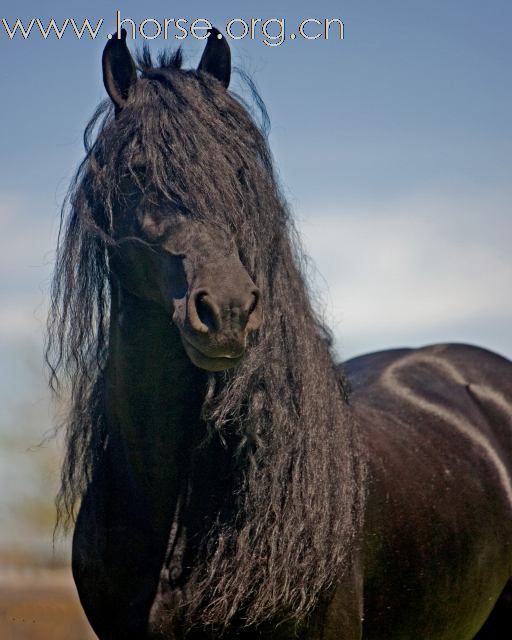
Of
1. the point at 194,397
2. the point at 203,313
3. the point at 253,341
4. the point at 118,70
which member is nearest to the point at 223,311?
the point at 203,313

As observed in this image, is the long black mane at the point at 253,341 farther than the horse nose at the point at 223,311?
Yes

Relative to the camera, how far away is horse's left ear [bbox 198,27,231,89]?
11.3 feet

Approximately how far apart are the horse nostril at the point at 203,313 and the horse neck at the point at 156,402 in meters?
0.40

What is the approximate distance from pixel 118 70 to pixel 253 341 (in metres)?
1.07

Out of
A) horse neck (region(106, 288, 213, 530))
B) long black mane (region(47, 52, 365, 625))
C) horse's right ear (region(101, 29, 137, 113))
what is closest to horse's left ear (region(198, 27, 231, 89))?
long black mane (region(47, 52, 365, 625))

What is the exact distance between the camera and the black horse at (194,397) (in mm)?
3008

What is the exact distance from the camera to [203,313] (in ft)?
8.86

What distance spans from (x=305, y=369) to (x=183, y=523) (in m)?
0.62

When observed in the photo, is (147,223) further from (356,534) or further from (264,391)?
(356,534)

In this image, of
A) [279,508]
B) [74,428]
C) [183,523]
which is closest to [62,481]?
[74,428]

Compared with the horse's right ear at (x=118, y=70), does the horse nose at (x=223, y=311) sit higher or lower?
lower

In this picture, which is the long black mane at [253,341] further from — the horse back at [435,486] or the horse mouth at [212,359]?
the horse back at [435,486]

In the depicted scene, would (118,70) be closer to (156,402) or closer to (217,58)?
(217,58)

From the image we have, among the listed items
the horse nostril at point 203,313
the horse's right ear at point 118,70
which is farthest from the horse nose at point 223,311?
the horse's right ear at point 118,70
